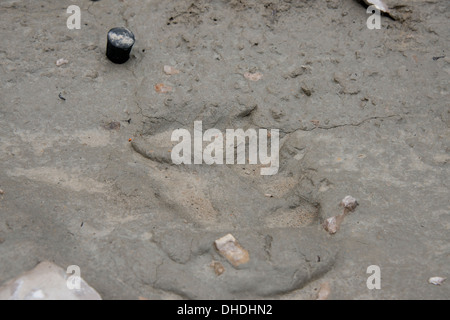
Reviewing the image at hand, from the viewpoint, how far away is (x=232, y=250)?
2.43 metres

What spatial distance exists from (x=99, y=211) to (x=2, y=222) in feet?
1.38

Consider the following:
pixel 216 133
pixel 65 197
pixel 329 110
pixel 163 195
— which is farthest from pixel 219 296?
pixel 329 110

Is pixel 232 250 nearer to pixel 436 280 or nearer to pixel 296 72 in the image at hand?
pixel 436 280

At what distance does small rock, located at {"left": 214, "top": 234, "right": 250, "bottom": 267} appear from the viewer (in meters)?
2.40

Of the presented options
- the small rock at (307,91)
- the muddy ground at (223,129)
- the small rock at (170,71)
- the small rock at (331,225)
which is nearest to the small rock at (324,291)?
the muddy ground at (223,129)

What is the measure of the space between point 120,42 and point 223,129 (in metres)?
0.78

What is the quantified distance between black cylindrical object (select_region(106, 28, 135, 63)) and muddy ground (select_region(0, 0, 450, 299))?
9cm

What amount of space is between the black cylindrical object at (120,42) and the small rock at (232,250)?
1377mm

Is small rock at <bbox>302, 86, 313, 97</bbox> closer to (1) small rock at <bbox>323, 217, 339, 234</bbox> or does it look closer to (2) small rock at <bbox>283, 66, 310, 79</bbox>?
(2) small rock at <bbox>283, 66, 310, 79</bbox>

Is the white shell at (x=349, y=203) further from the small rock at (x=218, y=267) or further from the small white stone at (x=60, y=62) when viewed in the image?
the small white stone at (x=60, y=62)

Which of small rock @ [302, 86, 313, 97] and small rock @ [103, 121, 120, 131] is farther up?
small rock @ [302, 86, 313, 97]

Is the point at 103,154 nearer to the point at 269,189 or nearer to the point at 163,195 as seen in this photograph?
the point at 163,195

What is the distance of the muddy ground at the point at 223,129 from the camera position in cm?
240

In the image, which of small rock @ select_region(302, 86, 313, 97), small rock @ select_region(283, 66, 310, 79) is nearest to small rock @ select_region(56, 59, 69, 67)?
small rock @ select_region(283, 66, 310, 79)
